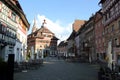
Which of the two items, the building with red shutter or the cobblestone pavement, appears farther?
the building with red shutter

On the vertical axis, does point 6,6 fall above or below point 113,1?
below

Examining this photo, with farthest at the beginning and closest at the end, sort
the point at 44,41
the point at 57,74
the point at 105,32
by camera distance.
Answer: the point at 44,41 → the point at 105,32 → the point at 57,74

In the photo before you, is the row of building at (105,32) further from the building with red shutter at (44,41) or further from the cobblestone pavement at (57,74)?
the building with red shutter at (44,41)

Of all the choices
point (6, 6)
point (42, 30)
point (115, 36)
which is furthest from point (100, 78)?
point (42, 30)

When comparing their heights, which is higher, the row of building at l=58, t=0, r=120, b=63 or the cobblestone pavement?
the row of building at l=58, t=0, r=120, b=63

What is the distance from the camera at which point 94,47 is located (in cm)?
6053

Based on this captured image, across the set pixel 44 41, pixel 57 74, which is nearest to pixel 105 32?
pixel 57 74

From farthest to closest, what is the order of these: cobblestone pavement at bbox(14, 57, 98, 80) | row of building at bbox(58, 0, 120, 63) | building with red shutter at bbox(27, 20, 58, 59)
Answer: building with red shutter at bbox(27, 20, 58, 59), row of building at bbox(58, 0, 120, 63), cobblestone pavement at bbox(14, 57, 98, 80)

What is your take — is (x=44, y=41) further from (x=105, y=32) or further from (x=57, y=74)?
(x=57, y=74)

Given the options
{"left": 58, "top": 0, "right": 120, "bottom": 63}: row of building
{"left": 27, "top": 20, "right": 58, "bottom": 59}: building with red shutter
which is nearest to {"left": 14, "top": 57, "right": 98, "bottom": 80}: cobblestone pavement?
{"left": 58, "top": 0, "right": 120, "bottom": 63}: row of building

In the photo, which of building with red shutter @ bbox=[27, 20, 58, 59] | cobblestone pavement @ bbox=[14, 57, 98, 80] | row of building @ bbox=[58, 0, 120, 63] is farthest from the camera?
building with red shutter @ bbox=[27, 20, 58, 59]

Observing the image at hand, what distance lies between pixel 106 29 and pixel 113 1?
7.65m

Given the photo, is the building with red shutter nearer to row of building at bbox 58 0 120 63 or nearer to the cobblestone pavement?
row of building at bbox 58 0 120 63

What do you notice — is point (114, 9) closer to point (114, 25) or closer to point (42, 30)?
point (114, 25)
